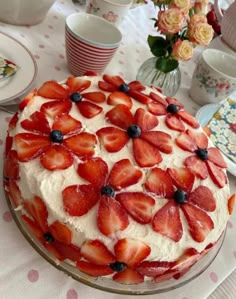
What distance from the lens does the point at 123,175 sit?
0.58m

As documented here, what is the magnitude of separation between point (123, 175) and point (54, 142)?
111 millimetres

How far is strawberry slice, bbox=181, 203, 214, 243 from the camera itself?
22.6 inches

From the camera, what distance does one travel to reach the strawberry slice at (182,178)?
0.61 metres

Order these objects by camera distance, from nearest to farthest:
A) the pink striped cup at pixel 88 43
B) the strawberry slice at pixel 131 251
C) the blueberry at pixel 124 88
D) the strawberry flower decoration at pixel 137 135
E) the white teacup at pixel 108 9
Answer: the strawberry slice at pixel 131 251, the strawberry flower decoration at pixel 137 135, the blueberry at pixel 124 88, the pink striped cup at pixel 88 43, the white teacup at pixel 108 9

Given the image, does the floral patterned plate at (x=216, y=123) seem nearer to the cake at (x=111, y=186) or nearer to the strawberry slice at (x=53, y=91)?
the cake at (x=111, y=186)

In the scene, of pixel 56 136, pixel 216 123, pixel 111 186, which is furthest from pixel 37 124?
pixel 216 123

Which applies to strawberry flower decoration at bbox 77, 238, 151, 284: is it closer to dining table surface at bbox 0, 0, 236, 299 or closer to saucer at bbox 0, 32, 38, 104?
dining table surface at bbox 0, 0, 236, 299

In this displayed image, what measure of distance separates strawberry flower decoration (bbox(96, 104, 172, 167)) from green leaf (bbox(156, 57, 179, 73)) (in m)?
0.21

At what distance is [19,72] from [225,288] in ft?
1.81

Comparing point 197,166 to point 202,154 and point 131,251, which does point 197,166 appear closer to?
point 202,154

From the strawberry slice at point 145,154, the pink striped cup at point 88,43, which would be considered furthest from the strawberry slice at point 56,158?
the pink striped cup at point 88,43

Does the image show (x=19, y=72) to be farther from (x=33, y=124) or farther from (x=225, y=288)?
(x=225, y=288)

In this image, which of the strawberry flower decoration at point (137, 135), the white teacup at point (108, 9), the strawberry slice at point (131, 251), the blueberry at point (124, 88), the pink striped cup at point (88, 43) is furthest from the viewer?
the white teacup at point (108, 9)

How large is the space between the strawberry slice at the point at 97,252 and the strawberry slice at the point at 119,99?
0.86 ft
